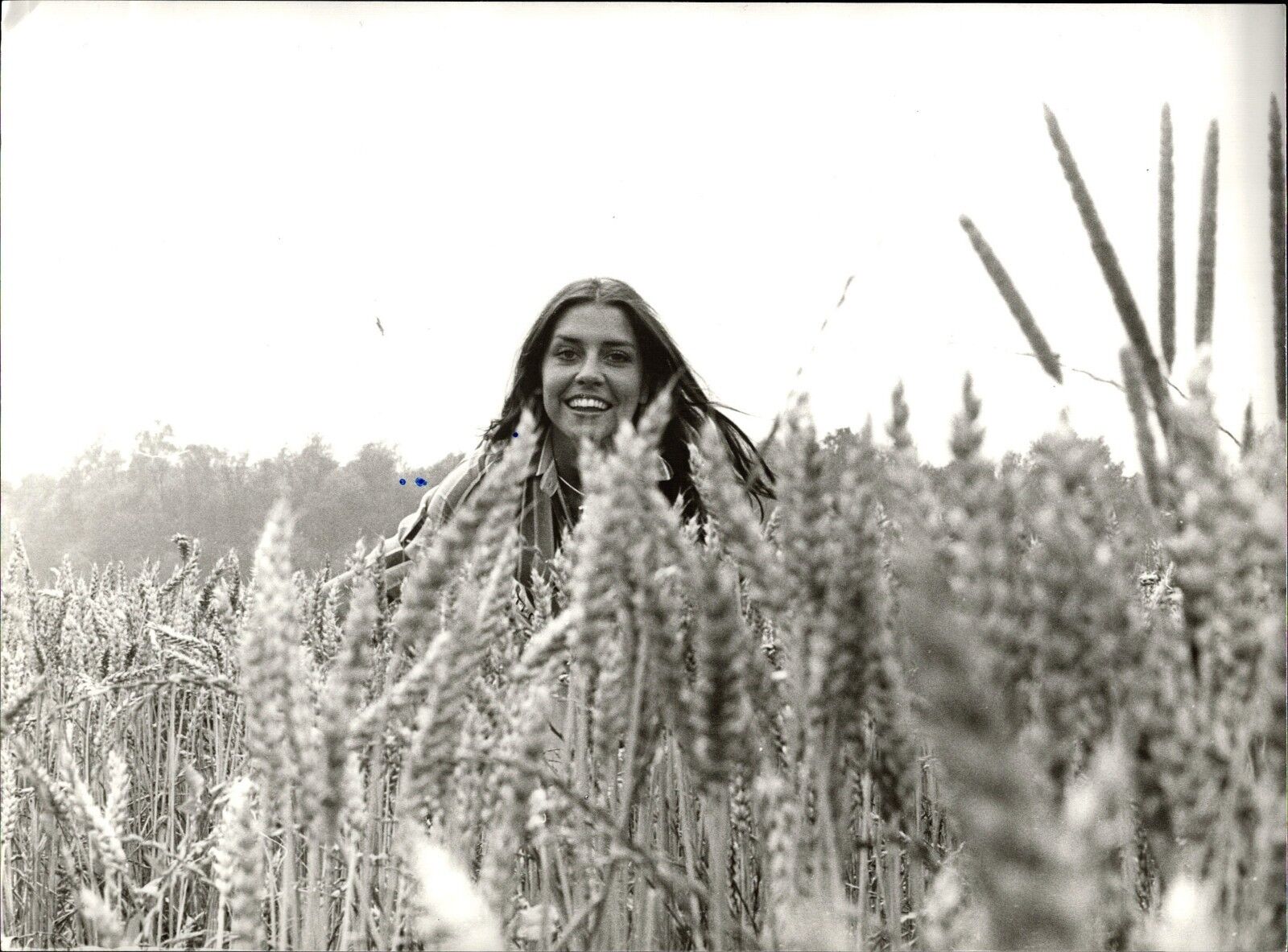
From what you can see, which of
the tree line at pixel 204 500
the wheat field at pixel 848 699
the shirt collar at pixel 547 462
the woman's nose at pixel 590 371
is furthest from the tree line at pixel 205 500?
the wheat field at pixel 848 699

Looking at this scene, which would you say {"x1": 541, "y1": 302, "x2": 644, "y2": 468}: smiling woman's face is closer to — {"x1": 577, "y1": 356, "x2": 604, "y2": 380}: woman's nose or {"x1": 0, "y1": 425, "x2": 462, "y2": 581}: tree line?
{"x1": 577, "y1": 356, "x2": 604, "y2": 380}: woman's nose

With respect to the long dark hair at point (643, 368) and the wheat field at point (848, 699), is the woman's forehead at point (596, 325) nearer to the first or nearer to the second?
the long dark hair at point (643, 368)

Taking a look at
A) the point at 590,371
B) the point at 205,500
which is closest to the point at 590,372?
the point at 590,371

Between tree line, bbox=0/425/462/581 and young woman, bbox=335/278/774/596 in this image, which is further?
tree line, bbox=0/425/462/581

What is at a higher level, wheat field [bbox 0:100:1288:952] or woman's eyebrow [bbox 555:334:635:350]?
woman's eyebrow [bbox 555:334:635:350]

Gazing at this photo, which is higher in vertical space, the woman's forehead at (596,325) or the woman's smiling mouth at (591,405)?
the woman's forehead at (596,325)

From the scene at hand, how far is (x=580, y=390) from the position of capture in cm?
174

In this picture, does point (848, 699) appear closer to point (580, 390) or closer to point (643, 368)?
point (580, 390)

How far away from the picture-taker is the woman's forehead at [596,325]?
6.13 feet

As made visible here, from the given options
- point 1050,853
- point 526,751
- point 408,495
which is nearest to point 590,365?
point 408,495

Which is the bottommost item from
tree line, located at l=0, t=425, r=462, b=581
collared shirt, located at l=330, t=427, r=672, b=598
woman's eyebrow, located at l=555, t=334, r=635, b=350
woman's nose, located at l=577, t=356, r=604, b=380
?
collared shirt, located at l=330, t=427, r=672, b=598

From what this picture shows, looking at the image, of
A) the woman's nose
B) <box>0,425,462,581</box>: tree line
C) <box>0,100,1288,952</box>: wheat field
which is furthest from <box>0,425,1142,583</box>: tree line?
<box>0,100,1288,952</box>: wheat field

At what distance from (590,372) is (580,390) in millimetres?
37

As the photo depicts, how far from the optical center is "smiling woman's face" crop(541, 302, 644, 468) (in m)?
1.69
